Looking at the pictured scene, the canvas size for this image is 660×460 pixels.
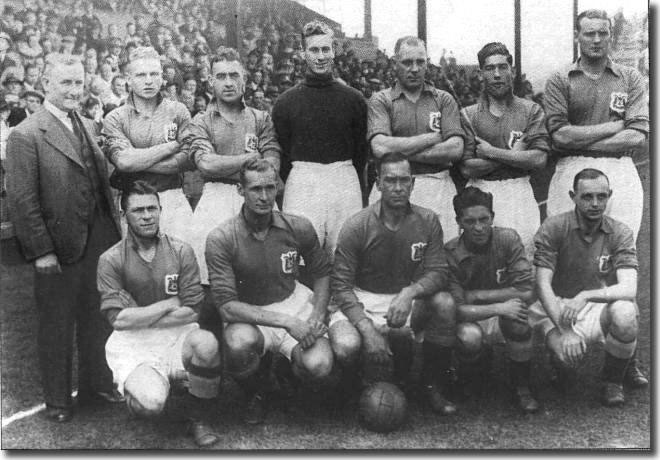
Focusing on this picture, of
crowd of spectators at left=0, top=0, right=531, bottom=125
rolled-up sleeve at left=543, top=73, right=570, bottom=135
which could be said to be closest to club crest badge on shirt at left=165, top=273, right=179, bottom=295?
crowd of spectators at left=0, top=0, right=531, bottom=125

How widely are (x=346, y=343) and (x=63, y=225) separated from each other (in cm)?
181

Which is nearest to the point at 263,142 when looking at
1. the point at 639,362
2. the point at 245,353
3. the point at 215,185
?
the point at 215,185

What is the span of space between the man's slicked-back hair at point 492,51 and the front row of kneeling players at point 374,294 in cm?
86

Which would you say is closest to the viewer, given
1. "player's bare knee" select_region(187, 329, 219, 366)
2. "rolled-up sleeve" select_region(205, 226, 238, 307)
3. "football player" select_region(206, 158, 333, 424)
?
"player's bare knee" select_region(187, 329, 219, 366)

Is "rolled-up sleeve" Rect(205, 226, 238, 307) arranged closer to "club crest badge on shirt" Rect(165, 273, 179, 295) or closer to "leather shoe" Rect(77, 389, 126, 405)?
"club crest badge on shirt" Rect(165, 273, 179, 295)

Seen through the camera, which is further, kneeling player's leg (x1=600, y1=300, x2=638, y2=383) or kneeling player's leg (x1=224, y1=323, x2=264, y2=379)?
kneeling player's leg (x1=600, y1=300, x2=638, y2=383)

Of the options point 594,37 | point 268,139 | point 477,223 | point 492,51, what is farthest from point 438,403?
point 594,37

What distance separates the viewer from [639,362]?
484 cm

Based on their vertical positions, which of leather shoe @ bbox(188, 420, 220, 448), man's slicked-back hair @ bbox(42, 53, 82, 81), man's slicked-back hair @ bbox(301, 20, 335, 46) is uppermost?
man's slicked-back hair @ bbox(301, 20, 335, 46)

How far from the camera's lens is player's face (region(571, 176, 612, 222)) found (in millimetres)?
4617

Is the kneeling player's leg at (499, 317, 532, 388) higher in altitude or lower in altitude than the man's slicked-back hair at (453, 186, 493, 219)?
lower

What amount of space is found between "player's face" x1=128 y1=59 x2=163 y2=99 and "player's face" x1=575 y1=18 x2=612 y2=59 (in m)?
2.67

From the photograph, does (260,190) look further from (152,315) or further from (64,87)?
(64,87)

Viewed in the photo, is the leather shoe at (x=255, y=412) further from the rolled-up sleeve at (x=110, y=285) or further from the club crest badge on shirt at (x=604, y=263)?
the club crest badge on shirt at (x=604, y=263)
